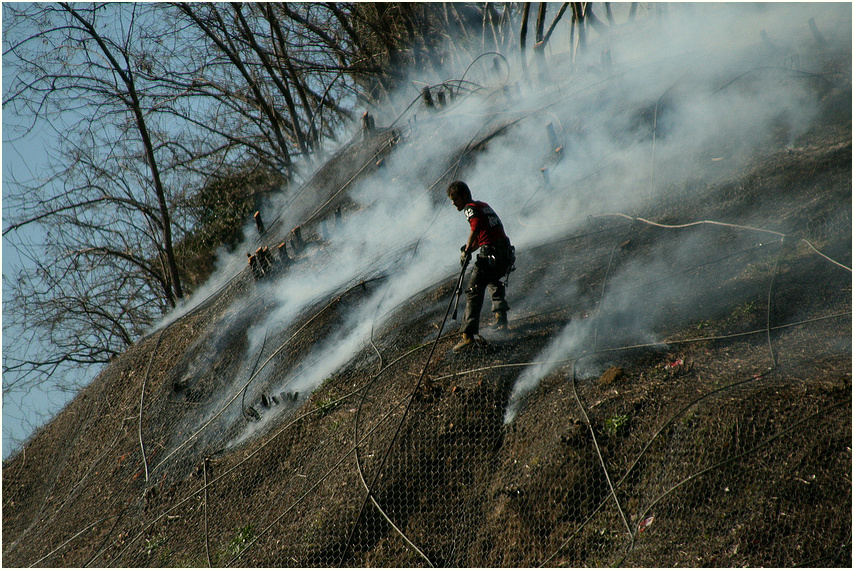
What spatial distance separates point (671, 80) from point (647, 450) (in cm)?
708

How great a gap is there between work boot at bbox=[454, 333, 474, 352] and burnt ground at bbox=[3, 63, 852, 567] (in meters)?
0.13

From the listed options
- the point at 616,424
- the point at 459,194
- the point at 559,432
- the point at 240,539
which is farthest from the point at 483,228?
the point at 240,539

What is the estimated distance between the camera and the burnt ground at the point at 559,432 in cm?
307

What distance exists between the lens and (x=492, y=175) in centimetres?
814

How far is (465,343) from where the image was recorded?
4.82 metres

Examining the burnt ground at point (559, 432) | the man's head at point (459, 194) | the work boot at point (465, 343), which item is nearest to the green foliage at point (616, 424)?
the burnt ground at point (559, 432)

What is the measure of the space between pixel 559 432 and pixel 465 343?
135 cm

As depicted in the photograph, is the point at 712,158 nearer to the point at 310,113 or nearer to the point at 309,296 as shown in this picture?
the point at 309,296

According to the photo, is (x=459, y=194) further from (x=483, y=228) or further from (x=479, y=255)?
(x=479, y=255)

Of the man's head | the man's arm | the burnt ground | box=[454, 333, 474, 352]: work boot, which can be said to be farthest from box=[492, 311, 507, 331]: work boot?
the man's head

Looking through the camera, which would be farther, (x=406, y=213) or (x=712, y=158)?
(x=406, y=213)

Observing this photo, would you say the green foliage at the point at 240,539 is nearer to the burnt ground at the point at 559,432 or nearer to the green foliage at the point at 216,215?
the burnt ground at the point at 559,432

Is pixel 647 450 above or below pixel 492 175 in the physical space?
below

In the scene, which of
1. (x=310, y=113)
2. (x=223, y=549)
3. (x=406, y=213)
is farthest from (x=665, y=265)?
(x=310, y=113)
